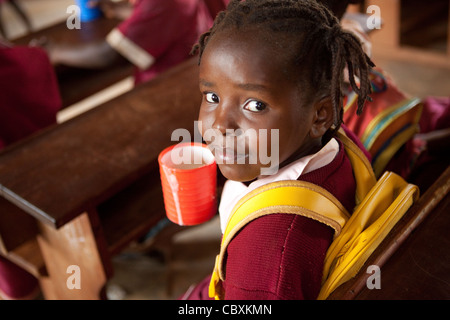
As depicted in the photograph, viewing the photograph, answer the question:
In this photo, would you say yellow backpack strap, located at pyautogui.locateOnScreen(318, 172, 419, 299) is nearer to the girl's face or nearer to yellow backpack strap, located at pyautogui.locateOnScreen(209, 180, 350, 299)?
yellow backpack strap, located at pyautogui.locateOnScreen(209, 180, 350, 299)

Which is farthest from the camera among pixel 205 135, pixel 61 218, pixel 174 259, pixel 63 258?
pixel 174 259

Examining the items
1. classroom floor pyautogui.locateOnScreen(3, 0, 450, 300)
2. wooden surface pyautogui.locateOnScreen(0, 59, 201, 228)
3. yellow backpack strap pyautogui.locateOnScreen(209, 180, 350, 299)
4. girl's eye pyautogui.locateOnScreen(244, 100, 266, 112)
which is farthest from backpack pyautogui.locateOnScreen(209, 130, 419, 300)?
classroom floor pyautogui.locateOnScreen(3, 0, 450, 300)

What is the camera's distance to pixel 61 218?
105 centimetres

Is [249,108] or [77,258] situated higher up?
[249,108]

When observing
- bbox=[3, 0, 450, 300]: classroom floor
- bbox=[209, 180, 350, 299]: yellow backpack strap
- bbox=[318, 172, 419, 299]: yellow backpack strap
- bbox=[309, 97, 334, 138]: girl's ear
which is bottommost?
bbox=[3, 0, 450, 300]: classroom floor

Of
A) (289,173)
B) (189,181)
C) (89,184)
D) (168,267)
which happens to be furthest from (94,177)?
(168,267)

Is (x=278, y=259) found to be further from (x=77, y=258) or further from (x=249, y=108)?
(x=77, y=258)

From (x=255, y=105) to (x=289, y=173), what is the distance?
137 mm

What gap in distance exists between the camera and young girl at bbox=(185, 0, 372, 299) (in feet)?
2.21

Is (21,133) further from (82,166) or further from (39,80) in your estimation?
(82,166)

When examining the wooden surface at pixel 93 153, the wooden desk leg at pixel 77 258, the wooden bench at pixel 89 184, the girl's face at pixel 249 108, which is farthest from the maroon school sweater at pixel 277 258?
the wooden desk leg at pixel 77 258

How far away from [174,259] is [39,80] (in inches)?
39.6

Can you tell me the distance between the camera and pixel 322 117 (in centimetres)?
76
